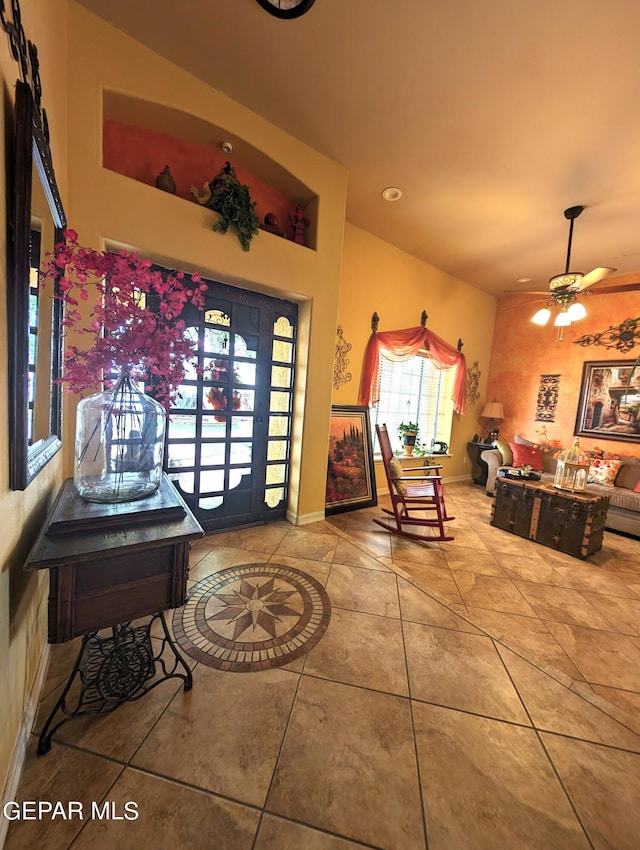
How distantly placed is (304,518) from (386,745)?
6.32 ft

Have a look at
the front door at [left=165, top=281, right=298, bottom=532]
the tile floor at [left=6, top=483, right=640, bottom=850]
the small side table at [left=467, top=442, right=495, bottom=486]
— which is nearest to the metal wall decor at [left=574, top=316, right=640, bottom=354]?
the small side table at [left=467, top=442, right=495, bottom=486]

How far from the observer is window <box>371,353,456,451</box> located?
14.1 ft

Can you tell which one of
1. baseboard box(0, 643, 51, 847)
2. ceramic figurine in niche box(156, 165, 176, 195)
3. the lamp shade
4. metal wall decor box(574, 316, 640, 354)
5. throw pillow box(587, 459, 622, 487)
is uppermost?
ceramic figurine in niche box(156, 165, 176, 195)

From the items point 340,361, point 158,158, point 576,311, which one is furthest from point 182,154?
point 576,311

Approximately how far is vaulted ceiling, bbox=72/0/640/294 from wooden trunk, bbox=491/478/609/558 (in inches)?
109

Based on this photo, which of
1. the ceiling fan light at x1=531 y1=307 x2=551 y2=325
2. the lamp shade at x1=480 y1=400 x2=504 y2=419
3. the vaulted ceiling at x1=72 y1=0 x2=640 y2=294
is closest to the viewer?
the vaulted ceiling at x1=72 y1=0 x2=640 y2=294

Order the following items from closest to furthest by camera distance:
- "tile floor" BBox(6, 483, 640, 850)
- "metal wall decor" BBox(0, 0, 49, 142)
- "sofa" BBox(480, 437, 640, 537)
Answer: "metal wall decor" BBox(0, 0, 49, 142) → "tile floor" BBox(6, 483, 640, 850) → "sofa" BBox(480, 437, 640, 537)

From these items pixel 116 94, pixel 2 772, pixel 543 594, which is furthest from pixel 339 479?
pixel 116 94

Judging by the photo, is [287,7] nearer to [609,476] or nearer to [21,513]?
[21,513]

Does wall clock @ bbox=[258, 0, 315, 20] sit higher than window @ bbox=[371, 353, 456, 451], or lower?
higher

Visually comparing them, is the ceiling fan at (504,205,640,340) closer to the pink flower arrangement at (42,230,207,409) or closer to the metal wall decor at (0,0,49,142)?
the pink flower arrangement at (42,230,207,409)

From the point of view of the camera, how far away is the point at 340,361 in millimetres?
3686

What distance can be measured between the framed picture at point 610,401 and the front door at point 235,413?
453cm

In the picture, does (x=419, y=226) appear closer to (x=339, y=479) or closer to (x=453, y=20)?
(x=453, y=20)
